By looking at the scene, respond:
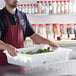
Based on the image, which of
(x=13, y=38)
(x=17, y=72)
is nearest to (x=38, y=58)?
(x=17, y=72)

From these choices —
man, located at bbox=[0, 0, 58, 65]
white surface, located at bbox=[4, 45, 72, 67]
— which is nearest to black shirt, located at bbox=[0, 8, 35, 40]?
man, located at bbox=[0, 0, 58, 65]

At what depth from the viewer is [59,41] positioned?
452cm

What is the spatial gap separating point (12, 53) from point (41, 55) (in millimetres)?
303

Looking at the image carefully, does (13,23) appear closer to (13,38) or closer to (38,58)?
(13,38)

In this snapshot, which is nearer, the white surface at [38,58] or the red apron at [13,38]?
the white surface at [38,58]

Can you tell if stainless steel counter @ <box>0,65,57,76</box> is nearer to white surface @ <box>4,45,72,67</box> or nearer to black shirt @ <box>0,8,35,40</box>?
white surface @ <box>4,45,72,67</box>

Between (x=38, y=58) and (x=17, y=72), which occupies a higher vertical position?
(x=38, y=58)

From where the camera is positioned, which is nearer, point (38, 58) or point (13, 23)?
point (38, 58)

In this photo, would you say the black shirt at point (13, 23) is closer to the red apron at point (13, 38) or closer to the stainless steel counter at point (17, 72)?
Answer: the red apron at point (13, 38)

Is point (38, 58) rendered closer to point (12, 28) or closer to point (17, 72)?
point (17, 72)

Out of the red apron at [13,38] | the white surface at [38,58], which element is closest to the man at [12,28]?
the red apron at [13,38]

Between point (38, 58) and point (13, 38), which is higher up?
point (38, 58)

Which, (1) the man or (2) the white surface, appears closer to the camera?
(2) the white surface

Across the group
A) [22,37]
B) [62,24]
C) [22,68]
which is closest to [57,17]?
[62,24]
